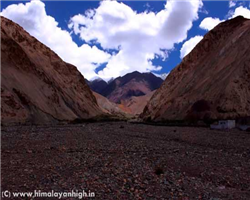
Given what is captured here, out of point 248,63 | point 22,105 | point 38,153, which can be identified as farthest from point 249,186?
point 22,105

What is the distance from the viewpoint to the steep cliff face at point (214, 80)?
47.2 meters

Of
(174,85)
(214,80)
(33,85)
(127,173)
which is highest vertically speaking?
(174,85)

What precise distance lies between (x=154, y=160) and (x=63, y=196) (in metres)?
6.59

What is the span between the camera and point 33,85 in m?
66.8

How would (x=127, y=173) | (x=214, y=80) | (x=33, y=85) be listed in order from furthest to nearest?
(x=33, y=85) → (x=214, y=80) → (x=127, y=173)

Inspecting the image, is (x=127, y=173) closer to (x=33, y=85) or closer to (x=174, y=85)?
(x=33, y=85)

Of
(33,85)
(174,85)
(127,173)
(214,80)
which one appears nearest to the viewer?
(127,173)

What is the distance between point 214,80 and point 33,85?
42.4 metres

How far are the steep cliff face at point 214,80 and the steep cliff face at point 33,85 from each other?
24.5 meters

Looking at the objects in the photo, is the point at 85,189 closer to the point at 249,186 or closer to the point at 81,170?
the point at 81,170

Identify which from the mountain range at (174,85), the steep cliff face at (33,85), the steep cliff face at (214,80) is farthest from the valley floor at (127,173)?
the steep cliff face at (33,85)

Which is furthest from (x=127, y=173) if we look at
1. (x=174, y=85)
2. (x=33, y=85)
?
(x=174, y=85)

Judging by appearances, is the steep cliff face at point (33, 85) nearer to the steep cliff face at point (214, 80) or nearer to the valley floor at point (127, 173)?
the steep cliff face at point (214, 80)

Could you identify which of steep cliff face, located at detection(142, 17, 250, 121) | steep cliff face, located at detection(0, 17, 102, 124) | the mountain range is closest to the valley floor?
steep cliff face, located at detection(142, 17, 250, 121)
